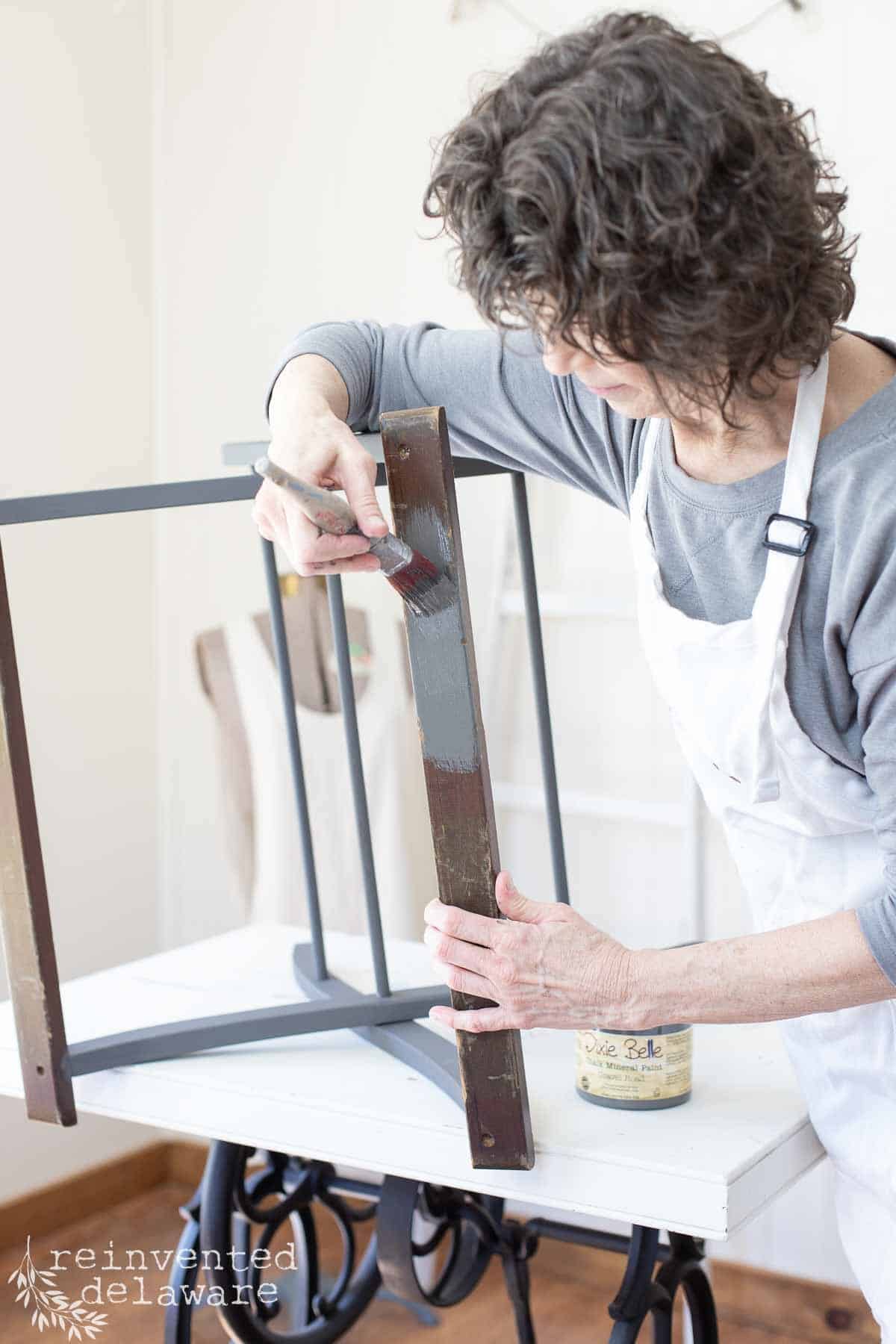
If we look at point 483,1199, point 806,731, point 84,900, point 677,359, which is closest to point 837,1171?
point 806,731

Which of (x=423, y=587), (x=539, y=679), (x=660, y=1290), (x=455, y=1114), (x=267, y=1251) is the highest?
(x=423, y=587)

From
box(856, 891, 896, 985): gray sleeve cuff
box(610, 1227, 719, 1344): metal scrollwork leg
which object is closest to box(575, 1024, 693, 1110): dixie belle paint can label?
box(610, 1227, 719, 1344): metal scrollwork leg

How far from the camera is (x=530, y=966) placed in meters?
0.90

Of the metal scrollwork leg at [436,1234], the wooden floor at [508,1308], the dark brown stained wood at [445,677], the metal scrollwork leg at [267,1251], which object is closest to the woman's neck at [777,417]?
the dark brown stained wood at [445,677]

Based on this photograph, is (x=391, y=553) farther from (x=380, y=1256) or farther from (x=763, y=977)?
(x=380, y=1256)

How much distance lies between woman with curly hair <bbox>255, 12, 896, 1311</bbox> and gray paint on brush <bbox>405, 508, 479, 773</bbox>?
5cm

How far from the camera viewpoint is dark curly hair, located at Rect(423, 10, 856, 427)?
0.74m

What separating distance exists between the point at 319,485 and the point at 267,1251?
3.53 feet

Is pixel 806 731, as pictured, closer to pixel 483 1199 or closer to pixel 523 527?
pixel 523 527

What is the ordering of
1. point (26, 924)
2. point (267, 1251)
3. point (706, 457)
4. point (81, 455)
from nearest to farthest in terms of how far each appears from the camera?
point (706, 457) < point (26, 924) < point (267, 1251) < point (81, 455)

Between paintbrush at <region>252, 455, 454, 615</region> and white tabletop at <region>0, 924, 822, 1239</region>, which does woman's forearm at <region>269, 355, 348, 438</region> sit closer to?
paintbrush at <region>252, 455, 454, 615</region>

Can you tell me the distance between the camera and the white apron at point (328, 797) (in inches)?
86.5

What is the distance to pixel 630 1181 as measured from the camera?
3.15ft

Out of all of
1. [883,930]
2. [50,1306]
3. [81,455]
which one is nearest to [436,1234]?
[883,930]
